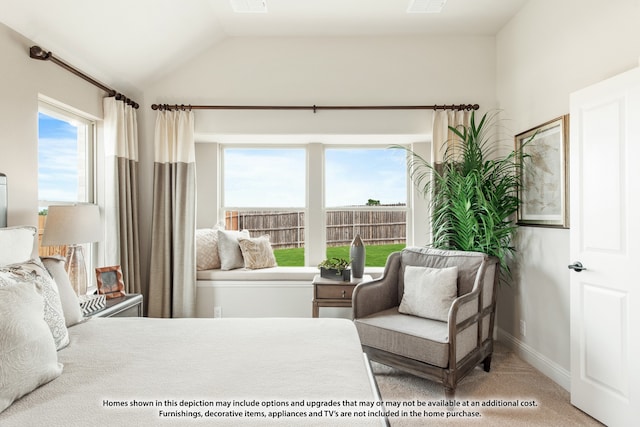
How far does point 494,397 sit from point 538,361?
65cm

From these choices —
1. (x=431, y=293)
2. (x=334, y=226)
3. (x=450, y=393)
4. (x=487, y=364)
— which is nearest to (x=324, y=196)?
(x=334, y=226)

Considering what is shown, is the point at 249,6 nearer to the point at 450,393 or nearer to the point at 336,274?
the point at 336,274

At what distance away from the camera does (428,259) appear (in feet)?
9.34

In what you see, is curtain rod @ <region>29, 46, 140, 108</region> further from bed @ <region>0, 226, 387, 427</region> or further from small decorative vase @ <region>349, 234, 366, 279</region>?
small decorative vase @ <region>349, 234, 366, 279</region>

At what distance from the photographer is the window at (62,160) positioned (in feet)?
8.47

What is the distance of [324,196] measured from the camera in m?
3.92

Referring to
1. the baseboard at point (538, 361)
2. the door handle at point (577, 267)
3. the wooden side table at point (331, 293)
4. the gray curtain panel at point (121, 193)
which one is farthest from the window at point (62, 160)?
the baseboard at point (538, 361)

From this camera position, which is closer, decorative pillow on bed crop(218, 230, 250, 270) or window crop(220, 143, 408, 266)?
decorative pillow on bed crop(218, 230, 250, 270)

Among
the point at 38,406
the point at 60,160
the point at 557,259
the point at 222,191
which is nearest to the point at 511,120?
the point at 557,259

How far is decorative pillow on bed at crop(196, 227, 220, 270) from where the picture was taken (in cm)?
348

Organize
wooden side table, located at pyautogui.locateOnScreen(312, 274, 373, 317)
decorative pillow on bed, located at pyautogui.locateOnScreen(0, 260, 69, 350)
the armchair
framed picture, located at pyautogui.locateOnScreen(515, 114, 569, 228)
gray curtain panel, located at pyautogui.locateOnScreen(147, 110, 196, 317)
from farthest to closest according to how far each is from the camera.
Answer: gray curtain panel, located at pyautogui.locateOnScreen(147, 110, 196, 317) → wooden side table, located at pyautogui.locateOnScreen(312, 274, 373, 317) → framed picture, located at pyautogui.locateOnScreen(515, 114, 569, 228) → the armchair → decorative pillow on bed, located at pyautogui.locateOnScreen(0, 260, 69, 350)

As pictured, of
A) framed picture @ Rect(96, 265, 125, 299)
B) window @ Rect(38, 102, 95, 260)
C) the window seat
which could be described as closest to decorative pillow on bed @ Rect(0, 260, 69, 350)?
framed picture @ Rect(96, 265, 125, 299)

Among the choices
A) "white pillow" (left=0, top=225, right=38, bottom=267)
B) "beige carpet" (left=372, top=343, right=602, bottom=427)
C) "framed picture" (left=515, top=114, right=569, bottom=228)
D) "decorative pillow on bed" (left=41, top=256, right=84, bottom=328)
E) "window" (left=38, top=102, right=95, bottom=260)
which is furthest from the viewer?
"window" (left=38, top=102, right=95, bottom=260)

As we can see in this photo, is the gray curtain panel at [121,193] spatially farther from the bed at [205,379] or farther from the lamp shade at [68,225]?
the bed at [205,379]
